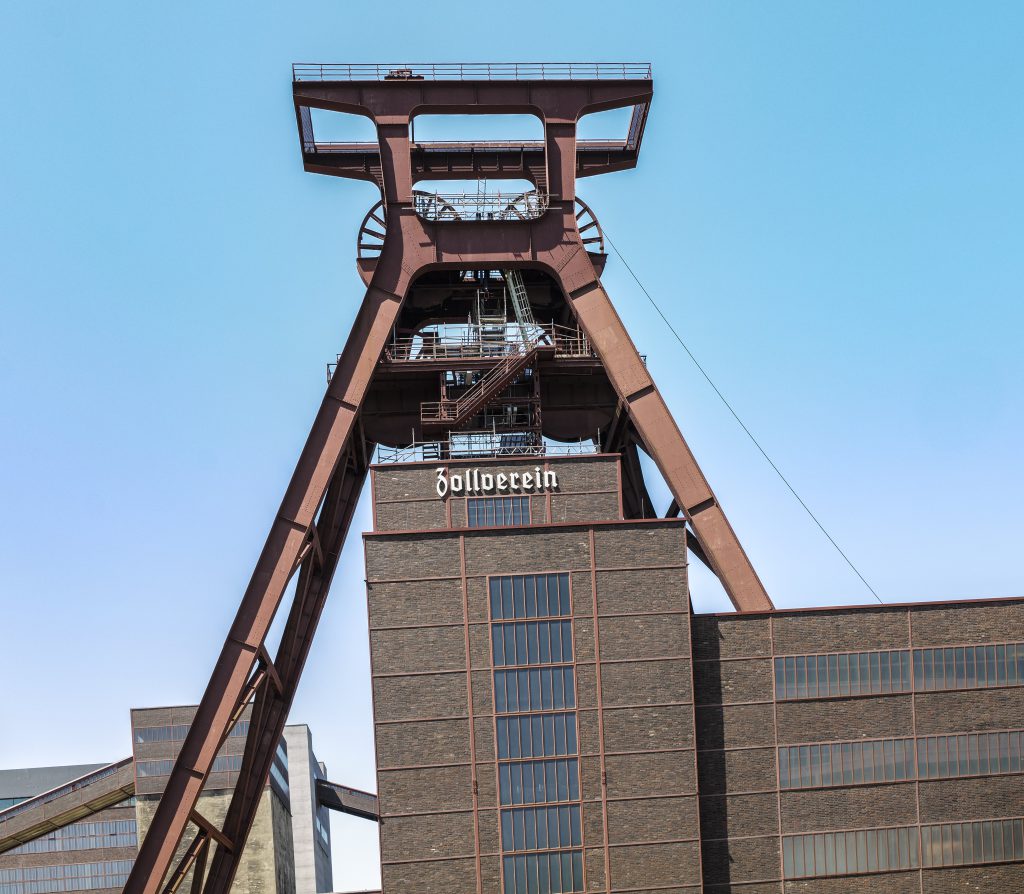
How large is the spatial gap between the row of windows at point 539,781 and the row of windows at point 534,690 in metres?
1.24

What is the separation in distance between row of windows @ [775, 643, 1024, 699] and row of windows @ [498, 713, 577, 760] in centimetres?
523

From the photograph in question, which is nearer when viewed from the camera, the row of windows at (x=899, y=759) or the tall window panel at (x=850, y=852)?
the tall window panel at (x=850, y=852)


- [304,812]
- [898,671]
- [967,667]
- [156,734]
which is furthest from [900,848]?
[304,812]

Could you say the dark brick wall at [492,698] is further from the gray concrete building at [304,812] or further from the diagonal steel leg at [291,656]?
the gray concrete building at [304,812]

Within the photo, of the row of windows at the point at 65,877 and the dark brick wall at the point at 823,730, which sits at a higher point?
the dark brick wall at the point at 823,730

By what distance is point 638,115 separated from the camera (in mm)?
36625

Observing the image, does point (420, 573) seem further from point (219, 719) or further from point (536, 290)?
point (536, 290)

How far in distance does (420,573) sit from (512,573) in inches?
83.4

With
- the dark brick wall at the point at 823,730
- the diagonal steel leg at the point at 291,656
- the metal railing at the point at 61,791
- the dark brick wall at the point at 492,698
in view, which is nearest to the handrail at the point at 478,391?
the diagonal steel leg at the point at 291,656

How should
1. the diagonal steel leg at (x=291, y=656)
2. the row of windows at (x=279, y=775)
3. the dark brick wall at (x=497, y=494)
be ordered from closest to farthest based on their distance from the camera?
the dark brick wall at (x=497, y=494)
the diagonal steel leg at (x=291, y=656)
the row of windows at (x=279, y=775)

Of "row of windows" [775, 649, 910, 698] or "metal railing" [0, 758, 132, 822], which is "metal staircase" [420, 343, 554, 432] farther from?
"metal railing" [0, 758, 132, 822]

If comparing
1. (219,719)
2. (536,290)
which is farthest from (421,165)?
(219,719)

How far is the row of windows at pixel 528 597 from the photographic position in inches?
1212

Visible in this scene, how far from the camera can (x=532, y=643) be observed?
3067 centimetres
